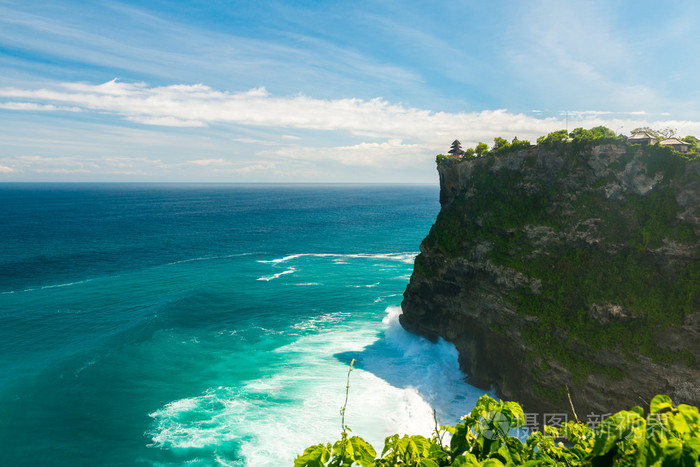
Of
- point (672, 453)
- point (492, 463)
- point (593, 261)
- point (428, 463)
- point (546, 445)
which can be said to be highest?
point (672, 453)

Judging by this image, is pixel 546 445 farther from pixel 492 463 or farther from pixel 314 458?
pixel 314 458

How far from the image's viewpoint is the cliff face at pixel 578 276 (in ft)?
79.8

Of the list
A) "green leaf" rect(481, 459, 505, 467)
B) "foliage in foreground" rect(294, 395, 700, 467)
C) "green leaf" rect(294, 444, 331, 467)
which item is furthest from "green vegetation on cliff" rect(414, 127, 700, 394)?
"green leaf" rect(294, 444, 331, 467)

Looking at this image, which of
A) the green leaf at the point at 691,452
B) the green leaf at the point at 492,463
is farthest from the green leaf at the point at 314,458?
the green leaf at the point at 691,452

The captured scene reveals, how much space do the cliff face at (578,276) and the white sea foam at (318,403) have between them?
4.77 m

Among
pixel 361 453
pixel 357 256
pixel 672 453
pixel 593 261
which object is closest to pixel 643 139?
pixel 593 261

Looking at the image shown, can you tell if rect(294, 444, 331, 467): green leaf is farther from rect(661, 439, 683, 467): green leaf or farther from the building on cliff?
the building on cliff

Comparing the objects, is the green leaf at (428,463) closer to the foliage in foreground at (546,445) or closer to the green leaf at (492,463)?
the foliage in foreground at (546,445)

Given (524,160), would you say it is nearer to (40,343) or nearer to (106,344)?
(106,344)

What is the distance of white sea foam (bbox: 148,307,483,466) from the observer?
25.0 meters

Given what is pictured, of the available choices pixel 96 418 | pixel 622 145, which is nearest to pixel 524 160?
pixel 622 145

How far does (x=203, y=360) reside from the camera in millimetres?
35781

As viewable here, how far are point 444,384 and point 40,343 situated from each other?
42818mm

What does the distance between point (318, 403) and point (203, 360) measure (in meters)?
13.9
